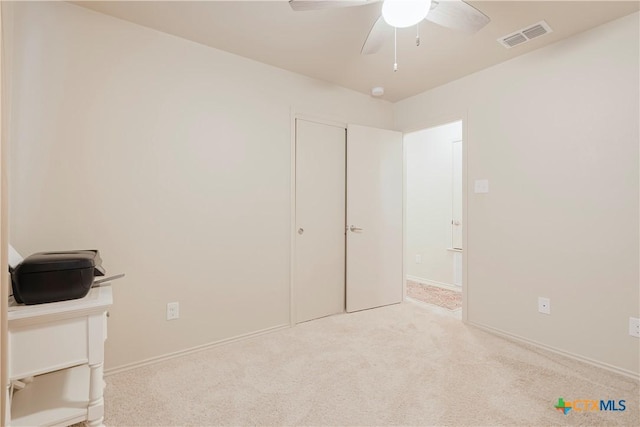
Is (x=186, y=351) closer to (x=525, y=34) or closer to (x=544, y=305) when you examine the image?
(x=544, y=305)

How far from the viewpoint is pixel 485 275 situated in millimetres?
2826

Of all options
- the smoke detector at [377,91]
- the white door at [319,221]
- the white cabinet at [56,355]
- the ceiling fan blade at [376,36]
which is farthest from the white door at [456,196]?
the white cabinet at [56,355]

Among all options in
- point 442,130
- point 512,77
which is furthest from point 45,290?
point 442,130

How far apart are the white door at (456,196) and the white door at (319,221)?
1889 mm

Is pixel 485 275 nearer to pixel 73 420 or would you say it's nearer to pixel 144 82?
pixel 73 420

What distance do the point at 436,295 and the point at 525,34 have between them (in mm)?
2897

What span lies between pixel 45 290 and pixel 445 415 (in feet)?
6.59


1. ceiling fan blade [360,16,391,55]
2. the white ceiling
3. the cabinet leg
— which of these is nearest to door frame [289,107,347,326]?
the white ceiling

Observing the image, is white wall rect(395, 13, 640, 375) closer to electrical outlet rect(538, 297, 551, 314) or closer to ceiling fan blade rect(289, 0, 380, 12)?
electrical outlet rect(538, 297, 551, 314)

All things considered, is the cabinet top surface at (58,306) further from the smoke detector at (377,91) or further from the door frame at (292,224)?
the smoke detector at (377,91)

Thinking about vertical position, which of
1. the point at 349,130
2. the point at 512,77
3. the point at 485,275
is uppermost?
the point at 512,77

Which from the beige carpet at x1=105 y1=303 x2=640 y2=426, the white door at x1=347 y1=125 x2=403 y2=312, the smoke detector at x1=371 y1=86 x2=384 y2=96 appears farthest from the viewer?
the white door at x1=347 y1=125 x2=403 y2=312

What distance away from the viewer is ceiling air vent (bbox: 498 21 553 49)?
2.14 m

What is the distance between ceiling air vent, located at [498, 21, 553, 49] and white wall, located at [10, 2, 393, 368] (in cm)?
166
